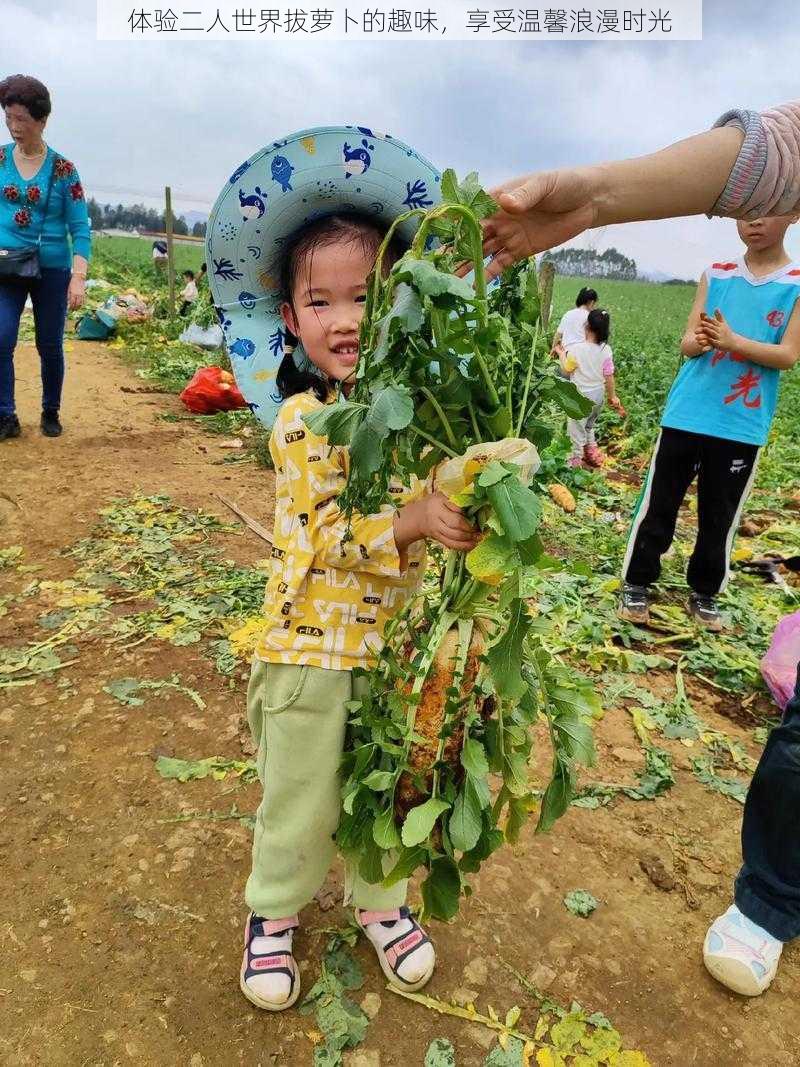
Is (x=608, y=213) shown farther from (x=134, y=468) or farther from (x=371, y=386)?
(x=134, y=468)

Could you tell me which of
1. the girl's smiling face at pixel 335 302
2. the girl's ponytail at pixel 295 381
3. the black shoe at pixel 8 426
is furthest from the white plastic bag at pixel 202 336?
the girl's smiling face at pixel 335 302

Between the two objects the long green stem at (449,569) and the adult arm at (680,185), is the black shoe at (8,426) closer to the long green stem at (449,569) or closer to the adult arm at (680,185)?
the adult arm at (680,185)

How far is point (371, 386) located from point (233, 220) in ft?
2.49

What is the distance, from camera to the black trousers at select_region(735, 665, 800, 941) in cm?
181

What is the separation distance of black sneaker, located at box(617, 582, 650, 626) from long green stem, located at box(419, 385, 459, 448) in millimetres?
2819

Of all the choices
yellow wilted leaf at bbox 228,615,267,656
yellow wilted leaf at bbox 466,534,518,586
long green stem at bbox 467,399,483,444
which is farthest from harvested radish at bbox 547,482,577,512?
yellow wilted leaf at bbox 466,534,518,586

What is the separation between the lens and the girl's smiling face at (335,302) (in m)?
1.51

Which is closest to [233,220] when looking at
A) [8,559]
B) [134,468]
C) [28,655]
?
[28,655]

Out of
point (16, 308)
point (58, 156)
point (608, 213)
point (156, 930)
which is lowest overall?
point (156, 930)

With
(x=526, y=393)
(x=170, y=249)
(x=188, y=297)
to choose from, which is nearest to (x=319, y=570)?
(x=526, y=393)

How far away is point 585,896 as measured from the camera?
2141mm

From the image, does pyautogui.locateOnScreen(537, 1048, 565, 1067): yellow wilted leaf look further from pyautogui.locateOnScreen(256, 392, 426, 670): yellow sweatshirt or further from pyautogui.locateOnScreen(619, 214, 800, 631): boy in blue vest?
pyautogui.locateOnScreen(619, 214, 800, 631): boy in blue vest

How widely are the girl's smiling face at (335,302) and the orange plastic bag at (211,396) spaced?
222 inches

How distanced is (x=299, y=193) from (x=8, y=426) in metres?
4.68
